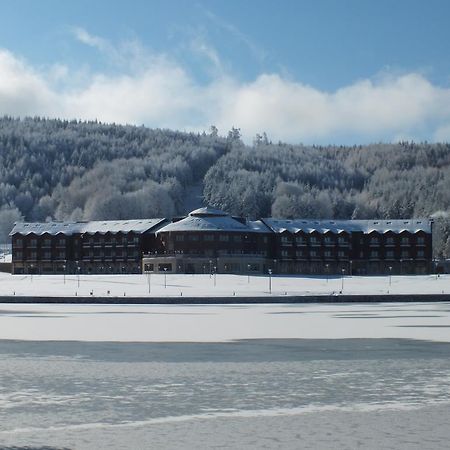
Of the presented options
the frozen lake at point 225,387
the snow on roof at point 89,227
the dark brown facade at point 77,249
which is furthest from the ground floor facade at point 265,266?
the frozen lake at point 225,387

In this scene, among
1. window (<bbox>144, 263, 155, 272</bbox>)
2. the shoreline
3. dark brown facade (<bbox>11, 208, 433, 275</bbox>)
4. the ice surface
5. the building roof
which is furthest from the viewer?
dark brown facade (<bbox>11, 208, 433, 275</bbox>)

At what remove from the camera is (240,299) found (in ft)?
243

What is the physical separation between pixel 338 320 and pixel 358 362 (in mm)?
→ 21426

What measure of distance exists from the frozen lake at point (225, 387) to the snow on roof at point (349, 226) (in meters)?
86.1

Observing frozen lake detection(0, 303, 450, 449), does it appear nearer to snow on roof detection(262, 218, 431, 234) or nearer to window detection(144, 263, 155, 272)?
window detection(144, 263, 155, 272)

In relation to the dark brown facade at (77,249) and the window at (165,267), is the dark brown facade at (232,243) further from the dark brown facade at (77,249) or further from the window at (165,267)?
the window at (165,267)

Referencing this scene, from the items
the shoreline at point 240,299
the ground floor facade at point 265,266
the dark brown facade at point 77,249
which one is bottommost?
the shoreline at point 240,299

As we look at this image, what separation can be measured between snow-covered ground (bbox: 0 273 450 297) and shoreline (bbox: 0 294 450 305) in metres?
6.81

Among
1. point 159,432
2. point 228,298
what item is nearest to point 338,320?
point 228,298

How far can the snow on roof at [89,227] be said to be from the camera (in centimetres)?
12781

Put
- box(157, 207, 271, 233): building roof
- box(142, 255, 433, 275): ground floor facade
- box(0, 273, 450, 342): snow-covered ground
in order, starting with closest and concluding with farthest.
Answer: box(0, 273, 450, 342): snow-covered ground
box(142, 255, 433, 275): ground floor facade
box(157, 207, 271, 233): building roof

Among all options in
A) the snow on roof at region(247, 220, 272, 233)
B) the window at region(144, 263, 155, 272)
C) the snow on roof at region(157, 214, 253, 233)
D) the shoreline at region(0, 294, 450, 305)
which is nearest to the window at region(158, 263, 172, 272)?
the window at region(144, 263, 155, 272)

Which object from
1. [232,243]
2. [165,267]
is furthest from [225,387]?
[232,243]

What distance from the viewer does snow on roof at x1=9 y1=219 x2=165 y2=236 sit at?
419ft
